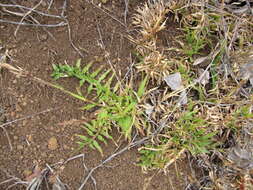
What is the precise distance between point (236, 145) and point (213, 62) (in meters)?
0.46

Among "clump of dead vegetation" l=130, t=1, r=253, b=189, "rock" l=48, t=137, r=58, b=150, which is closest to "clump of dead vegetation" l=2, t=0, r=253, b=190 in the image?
"clump of dead vegetation" l=130, t=1, r=253, b=189

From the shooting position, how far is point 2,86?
1.50 meters

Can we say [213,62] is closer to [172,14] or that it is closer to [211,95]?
[211,95]

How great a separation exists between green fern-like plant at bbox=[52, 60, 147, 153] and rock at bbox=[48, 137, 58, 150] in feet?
0.39

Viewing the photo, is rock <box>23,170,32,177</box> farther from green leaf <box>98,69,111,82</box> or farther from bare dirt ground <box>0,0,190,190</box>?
green leaf <box>98,69,111,82</box>

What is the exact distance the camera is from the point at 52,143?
4.97 ft

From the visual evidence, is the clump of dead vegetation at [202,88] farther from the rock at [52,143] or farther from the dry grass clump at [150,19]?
the rock at [52,143]

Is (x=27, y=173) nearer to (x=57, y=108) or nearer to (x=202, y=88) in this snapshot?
(x=57, y=108)

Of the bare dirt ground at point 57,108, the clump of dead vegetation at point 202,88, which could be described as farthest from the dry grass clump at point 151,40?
the bare dirt ground at point 57,108

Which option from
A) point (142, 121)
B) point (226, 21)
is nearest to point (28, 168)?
point (142, 121)

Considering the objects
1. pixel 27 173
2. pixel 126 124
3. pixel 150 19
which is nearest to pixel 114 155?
pixel 126 124

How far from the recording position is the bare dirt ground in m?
1.50

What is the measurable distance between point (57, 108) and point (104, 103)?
0.23 metres

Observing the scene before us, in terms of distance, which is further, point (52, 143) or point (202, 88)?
point (202, 88)
